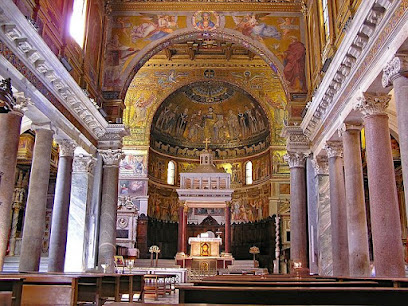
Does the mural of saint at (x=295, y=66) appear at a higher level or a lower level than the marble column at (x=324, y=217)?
higher

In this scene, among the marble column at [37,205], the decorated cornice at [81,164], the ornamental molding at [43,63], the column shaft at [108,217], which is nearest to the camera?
the ornamental molding at [43,63]

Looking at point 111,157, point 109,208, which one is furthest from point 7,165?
point 111,157

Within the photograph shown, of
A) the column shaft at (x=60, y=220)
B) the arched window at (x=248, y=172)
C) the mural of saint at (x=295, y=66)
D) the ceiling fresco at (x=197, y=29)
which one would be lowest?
the column shaft at (x=60, y=220)

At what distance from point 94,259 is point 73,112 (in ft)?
17.8

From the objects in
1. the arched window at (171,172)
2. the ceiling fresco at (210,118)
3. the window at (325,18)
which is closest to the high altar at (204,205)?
the arched window at (171,172)

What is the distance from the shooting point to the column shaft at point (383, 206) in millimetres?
9359

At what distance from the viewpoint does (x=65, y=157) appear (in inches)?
594

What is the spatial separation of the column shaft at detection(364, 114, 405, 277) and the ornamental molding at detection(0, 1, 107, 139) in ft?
27.4

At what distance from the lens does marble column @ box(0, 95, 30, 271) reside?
10.0 m

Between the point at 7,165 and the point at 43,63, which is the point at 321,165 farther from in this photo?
the point at 7,165

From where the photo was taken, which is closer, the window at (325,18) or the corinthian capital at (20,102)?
the corinthian capital at (20,102)

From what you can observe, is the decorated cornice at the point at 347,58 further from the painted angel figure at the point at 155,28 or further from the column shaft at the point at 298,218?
the painted angel figure at the point at 155,28

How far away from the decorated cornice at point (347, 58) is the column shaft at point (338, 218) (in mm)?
1740

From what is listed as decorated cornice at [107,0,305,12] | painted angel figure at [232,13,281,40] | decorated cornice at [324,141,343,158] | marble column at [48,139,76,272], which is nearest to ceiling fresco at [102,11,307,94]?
painted angel figure at [232,13,281,40]
